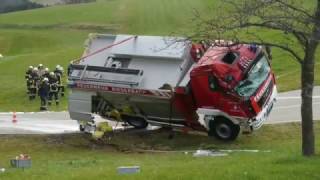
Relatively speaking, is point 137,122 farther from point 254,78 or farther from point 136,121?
point 254,78

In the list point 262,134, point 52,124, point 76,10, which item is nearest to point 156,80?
point 262,134

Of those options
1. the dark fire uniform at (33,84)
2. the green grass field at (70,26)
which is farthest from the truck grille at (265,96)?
the green grass field at (70,26)

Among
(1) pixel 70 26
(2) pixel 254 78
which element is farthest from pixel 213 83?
(1) pixel 70 26

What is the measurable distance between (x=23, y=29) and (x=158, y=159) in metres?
62.1

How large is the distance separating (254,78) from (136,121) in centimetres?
389

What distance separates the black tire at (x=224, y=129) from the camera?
1602cm

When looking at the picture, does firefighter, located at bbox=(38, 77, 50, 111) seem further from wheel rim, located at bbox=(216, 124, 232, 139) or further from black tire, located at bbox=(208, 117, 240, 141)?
wheel rim, located at bbox=(216, 124, 232, 139)

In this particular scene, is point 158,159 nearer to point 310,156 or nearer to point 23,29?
point 310,156

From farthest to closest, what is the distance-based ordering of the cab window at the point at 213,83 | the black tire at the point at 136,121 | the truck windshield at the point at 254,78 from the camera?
the black tire at the point at 136,121 < the truck windshield at the point at 254,78 < the cab window at the point at 213,83

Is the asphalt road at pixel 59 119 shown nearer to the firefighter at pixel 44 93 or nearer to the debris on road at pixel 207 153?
the firefighter at pixel 44 93

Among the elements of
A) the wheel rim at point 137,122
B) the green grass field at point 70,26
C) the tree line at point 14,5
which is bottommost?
the tree line at point 14,5

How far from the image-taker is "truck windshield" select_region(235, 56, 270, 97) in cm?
1573

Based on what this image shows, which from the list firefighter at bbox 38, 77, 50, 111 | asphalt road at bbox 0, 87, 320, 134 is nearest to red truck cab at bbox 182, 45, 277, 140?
asphalt road at bbox 0, 87, 320, 134

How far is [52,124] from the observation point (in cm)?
2088
